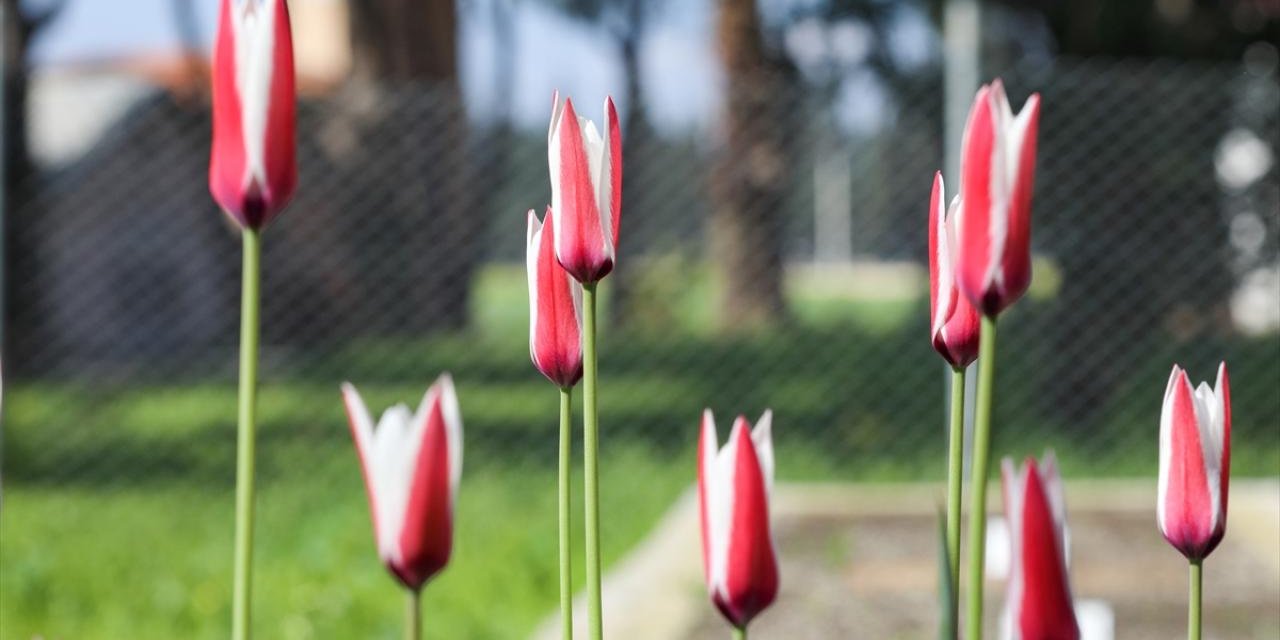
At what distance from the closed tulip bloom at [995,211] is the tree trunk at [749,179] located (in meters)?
4.17

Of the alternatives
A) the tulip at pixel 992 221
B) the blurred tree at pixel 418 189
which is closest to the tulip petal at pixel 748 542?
the tulip at pixel 992 221

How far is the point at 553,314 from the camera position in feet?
2.21

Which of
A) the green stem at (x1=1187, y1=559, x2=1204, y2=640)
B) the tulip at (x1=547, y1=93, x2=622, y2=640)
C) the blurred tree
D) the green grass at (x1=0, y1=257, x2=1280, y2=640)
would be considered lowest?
the green grass at (x1=0, y1=257, x2=1280, y2=640)

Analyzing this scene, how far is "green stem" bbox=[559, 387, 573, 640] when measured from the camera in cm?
66

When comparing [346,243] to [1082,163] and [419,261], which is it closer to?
[419,261]

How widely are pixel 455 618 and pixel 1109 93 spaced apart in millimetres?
3245

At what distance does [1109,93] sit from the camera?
16.2ft

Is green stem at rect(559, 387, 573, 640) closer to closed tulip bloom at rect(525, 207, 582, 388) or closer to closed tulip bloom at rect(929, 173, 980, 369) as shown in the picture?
closed tulip bloom at rect(525, 207, 582, 388)

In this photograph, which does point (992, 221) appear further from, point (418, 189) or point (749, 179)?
point (418, 189)

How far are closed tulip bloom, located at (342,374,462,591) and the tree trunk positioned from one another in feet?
13.9

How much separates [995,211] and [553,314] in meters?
0.22

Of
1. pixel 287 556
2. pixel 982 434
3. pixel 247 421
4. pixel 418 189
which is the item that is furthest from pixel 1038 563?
pixel 418 189

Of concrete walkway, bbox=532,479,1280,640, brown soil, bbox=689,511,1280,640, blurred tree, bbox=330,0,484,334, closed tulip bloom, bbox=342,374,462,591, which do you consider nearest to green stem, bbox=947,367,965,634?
closed tulip bloom, bbox=342,374,462,591

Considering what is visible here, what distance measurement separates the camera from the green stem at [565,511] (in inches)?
26.1
